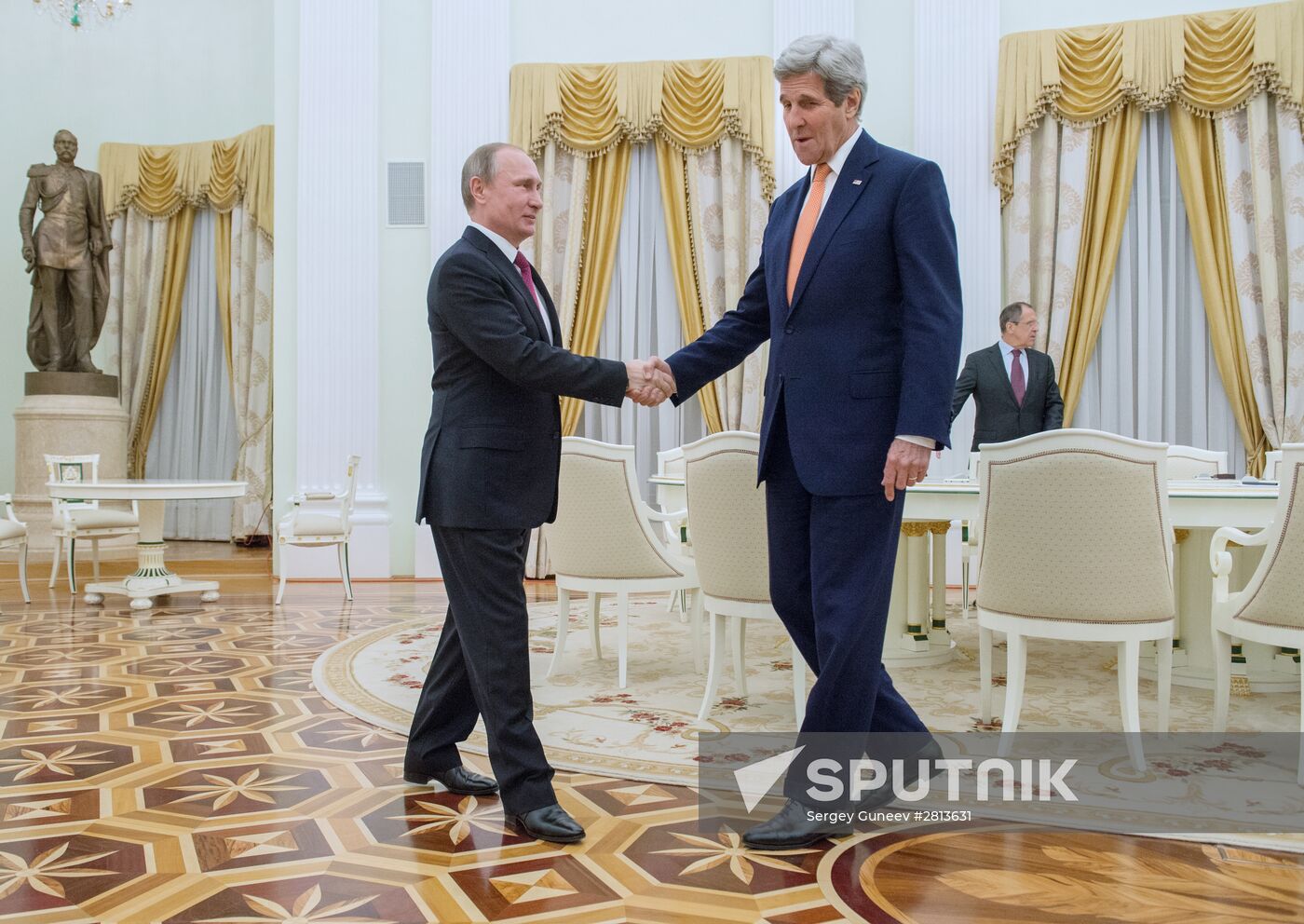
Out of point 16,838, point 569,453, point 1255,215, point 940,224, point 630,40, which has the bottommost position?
point 16,838

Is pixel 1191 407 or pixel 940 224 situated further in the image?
pixel 1191 407

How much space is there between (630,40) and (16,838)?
21.0 ft

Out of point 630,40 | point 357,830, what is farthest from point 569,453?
point 630,40

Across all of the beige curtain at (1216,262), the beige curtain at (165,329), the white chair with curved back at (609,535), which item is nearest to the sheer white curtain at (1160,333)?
the beige curtain at (1216,262)

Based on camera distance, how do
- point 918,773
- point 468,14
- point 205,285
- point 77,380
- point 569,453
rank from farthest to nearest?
1. point 205,285
2. point 77,380
3. point 468,14
4. point 569,453
5. point 918,773

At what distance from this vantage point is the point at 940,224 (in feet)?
7.04

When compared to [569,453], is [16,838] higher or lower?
lower

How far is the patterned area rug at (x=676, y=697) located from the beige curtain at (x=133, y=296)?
238 inches

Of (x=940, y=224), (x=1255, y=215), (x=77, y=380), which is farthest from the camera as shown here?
(x=77, y=380)

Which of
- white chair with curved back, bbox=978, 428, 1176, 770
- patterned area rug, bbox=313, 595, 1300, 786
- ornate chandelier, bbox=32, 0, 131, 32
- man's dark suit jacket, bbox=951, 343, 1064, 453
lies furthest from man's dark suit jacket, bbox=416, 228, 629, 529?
ornate chandelier, bbox=32, 0, 131, 32

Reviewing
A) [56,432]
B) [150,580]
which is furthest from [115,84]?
[150,580]

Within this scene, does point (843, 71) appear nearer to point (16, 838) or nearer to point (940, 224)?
point (940, 224)

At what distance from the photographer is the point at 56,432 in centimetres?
839

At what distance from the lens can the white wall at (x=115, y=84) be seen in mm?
9836
